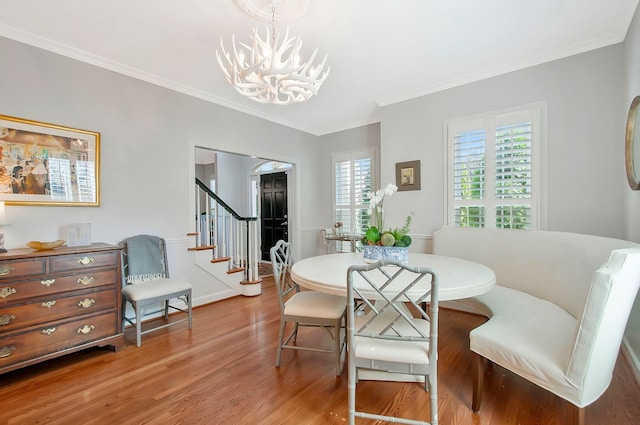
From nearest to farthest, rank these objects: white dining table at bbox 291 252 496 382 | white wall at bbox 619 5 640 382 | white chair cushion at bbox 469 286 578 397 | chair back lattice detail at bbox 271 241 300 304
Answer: white chair cushion at bbox 469 286 578 397 → white dining table at bbox 291 252 496 382 → white wall at bbox 619 5 640 382 → chair back lattice detail at bbox 271 241 300 304

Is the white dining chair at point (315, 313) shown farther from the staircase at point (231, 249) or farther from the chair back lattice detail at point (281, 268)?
the staircase at point (231, 249)

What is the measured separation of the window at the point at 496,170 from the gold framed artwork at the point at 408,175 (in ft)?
1.27

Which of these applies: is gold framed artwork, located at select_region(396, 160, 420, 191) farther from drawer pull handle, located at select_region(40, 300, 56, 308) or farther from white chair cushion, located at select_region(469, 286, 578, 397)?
drawer pull handle, located at select_region(40, 300, 56, 308)

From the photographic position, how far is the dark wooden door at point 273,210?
5.91 meters

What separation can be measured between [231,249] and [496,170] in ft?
11.6

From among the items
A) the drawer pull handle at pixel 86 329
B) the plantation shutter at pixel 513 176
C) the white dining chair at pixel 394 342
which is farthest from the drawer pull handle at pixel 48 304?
the plantation shutter at pixel 513 176

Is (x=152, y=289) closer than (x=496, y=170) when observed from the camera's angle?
Yes

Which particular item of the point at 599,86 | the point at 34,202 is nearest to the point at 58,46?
the point at 34,202

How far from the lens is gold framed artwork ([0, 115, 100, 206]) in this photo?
228 cm

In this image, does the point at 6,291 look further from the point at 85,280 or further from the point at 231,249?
the point at 231,249

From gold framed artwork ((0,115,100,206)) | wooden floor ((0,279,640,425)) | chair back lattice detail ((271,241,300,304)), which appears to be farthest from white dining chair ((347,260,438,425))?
gold framed artwork ((0,115,100,206))

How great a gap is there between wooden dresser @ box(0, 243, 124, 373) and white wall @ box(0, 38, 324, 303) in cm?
51

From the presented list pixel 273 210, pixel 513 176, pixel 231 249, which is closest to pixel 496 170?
pixel 513 176

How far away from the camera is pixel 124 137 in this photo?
9.44ft
